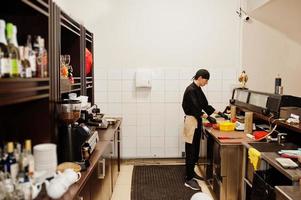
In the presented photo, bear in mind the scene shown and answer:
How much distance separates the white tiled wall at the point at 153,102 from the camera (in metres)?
4.81

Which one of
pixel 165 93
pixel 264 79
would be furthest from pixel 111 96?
pixel 264 79

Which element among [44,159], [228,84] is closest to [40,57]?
[44,159]

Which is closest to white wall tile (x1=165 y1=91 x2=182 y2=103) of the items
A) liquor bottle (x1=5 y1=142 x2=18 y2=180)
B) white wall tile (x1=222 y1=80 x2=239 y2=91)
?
white wall tile (x1=222 y1=80 x2=239 y2=91)

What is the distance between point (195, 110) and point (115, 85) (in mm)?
1582

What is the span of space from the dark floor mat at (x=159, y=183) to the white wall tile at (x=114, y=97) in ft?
3.62

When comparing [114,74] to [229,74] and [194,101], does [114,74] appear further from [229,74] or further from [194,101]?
[229,74]

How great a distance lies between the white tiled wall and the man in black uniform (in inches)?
36.7

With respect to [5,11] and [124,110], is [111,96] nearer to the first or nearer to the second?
[124,110]

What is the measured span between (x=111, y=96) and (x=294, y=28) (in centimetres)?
301

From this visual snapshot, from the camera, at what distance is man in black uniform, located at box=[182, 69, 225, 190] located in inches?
149

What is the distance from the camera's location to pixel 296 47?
4.59m

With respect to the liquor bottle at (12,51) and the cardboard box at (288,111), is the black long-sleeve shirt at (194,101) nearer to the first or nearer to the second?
the cardboard box at (288,111)

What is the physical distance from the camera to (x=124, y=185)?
4016mm

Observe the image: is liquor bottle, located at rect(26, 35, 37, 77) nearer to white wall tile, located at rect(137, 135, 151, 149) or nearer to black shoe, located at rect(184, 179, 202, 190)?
black shoe, located at rect(184, 179, 202, 190)
